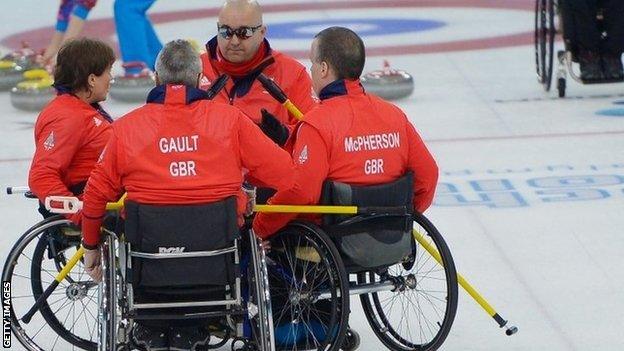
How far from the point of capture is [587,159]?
8.41 meters

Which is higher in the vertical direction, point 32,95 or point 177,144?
point 177,144

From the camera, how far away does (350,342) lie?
551 centimetres

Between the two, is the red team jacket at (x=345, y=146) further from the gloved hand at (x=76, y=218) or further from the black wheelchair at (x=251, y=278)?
the gloved hand at (x=76, y=218)

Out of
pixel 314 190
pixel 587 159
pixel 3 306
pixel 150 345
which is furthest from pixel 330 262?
pixel 587 159

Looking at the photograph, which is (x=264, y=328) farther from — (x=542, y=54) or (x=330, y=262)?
(x=542, y=54)

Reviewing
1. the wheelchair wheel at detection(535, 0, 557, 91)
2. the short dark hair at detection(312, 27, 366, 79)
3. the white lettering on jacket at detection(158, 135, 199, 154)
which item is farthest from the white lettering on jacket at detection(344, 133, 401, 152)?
the wheelchair wheel at detection(535, 0, 557, 91)

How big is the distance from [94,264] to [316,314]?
806 millimetres

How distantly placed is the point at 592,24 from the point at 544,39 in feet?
1.80

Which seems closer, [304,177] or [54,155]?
[304,177]

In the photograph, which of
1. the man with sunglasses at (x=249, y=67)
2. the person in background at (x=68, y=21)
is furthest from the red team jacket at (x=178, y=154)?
the person in background at (x=68, y=21)

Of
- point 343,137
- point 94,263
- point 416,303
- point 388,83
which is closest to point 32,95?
point 388,83

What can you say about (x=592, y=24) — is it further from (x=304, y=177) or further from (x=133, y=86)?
(x=304, y=177)

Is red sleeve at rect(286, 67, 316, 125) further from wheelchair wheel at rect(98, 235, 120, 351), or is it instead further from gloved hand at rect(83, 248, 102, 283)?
wheelchair wheel at rect(98, 235, 120, 351)

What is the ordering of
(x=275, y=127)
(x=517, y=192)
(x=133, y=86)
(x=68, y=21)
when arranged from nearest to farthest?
(x=275, y=127)
(x=517, y=192)
(x=133, y=86)
(x=68, y=21)
